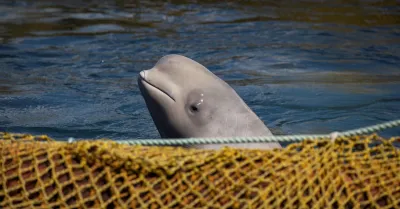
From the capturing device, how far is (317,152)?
142 inches

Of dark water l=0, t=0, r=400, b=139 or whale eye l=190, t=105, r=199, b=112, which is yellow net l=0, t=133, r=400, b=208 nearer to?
whale eye l=190, t=105, r=199, b=112

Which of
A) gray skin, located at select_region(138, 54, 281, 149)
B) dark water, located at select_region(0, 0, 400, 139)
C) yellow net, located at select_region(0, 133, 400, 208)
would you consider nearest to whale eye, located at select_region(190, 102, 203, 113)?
gray skin, located at select_region(138, 54, 281, 149)

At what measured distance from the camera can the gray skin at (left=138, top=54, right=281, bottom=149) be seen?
5246mm

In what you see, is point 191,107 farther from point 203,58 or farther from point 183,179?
point 203,58

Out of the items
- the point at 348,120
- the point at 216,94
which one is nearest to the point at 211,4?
the point at 348,120

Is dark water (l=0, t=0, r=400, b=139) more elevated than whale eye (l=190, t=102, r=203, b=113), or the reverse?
whale eye (l=190, t=102, r=203, b=113)

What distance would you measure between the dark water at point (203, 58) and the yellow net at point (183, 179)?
3.99 metres

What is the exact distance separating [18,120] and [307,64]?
15.3ft

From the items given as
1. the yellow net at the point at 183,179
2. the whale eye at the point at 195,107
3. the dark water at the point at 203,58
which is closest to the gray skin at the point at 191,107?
the whale eye at the point at 195,107

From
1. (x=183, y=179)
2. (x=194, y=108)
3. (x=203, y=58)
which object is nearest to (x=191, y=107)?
(x=194, y=108)

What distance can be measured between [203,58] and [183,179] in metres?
7.62

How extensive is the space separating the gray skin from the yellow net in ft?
5.36

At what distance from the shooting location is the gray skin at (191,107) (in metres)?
5.25

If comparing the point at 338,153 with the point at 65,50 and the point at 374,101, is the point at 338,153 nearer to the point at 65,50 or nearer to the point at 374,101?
the point at 374,101
